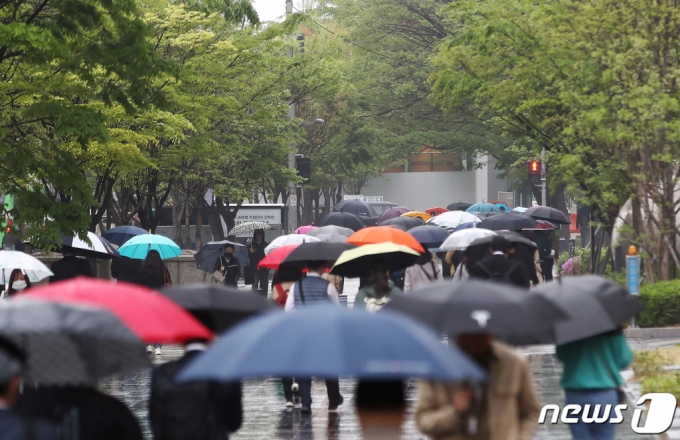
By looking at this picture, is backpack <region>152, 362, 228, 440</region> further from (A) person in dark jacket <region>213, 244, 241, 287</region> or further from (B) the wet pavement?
(A) person in dark jacket <region>213, 244, 241, 287</region>

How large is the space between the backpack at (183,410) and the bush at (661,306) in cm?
1342

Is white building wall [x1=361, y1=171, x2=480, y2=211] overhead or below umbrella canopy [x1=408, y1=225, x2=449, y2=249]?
overhead

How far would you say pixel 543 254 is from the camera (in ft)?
79.3

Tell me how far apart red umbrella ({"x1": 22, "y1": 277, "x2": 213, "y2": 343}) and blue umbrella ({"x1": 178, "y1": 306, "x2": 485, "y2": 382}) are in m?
0.86

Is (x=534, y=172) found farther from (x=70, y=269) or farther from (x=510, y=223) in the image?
(x=70, y=269)

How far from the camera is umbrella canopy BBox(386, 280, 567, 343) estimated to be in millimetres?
5586

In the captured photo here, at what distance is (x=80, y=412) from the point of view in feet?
15.6

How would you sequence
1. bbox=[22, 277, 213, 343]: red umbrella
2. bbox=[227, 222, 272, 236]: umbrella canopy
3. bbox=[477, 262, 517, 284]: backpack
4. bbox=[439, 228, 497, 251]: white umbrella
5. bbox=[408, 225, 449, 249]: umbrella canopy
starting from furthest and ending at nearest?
bbox=[227, 222, 272, 236]: umbrella canopy, bbox=[408, 225, 449, 249]: umbrella canopy, bbox=[439, 228, 497, 251]: white umbrella, bbox=[477, 262, 517, 284]: backpack, bbox=[22, 277, 213, 343]: red umbrella

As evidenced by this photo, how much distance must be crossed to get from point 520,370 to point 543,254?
1886 centimetres

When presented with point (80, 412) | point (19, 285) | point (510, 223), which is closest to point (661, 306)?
point (510, 223)

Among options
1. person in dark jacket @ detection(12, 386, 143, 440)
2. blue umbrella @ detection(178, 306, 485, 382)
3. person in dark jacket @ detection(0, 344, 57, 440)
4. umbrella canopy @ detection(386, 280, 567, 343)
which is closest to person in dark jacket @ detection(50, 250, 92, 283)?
umbrella canopy @ detection(386, 280, 567, 343)

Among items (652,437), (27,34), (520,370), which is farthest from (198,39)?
(520,370)

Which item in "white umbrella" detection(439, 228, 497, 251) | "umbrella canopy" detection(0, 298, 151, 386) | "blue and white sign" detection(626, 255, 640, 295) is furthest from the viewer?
"white umbrella" detection(439, 228, 497, 251)

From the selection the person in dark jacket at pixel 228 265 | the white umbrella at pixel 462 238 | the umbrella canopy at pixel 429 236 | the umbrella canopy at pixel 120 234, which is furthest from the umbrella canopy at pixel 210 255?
the white umbrella at pixel 462 238
